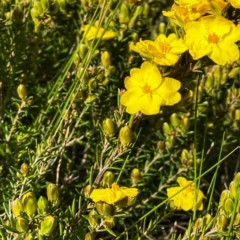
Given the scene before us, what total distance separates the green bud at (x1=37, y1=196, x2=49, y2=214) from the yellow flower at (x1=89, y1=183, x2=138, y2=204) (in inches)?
4.0

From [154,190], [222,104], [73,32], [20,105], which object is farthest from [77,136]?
[222,104]

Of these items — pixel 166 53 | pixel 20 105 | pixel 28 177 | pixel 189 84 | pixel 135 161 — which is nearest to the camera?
pixel 166 53

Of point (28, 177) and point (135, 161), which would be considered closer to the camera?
point (28, 177)

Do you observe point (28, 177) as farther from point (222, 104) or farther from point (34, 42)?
point (222, 104)

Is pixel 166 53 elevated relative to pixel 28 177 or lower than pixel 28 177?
elevated

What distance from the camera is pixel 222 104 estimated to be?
189 cm

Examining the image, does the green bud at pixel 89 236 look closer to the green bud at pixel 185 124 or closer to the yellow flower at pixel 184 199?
the yellow flower at pixel 184 199

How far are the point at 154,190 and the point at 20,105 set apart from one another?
1.82 ft

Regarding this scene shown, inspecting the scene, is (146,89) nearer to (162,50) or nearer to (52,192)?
(162,50)

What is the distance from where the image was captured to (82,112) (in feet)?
4.96

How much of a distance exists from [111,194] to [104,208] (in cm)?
3

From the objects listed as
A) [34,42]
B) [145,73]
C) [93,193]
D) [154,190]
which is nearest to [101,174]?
[93,193]

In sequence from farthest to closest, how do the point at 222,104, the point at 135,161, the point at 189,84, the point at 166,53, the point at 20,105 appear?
the point at 222,104 → the point at 135,161 → the point at 20,105 → the point at 189,84 → the point at 166,53

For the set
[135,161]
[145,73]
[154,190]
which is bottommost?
[154,190]
